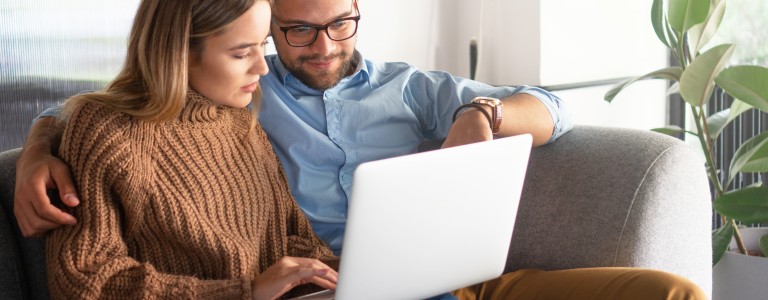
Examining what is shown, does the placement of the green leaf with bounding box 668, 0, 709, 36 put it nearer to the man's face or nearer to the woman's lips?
the man's face

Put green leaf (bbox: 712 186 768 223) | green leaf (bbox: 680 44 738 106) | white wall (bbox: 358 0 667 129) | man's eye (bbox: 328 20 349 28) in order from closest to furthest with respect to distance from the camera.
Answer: man's eye (bbox: 328 20 349 28)
green leaf (bbox: 680 44 738 106)
green leaf (bbox: 712 186 768 223)
white wall (bbox: 358 0 667 129)

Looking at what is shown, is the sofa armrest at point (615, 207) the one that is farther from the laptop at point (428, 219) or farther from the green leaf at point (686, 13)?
the green leaf at point (686, 13)

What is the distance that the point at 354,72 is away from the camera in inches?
79.6

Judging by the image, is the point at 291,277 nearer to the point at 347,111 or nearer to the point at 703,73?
the point at 347,111

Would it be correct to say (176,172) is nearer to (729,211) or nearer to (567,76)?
(729,211)

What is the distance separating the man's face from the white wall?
78 cm

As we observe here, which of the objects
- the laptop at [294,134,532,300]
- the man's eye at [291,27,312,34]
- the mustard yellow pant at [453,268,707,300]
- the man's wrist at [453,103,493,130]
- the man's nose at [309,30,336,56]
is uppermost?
the man's eye at [291,27,312,34]

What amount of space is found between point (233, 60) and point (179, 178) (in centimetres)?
21

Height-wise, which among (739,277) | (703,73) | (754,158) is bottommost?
(739,277)

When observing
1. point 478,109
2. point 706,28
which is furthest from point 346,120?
point 706,28

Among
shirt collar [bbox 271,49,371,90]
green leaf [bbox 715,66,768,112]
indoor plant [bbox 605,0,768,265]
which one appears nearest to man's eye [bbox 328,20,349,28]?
shirt collar [bbox 271,49,371,90]

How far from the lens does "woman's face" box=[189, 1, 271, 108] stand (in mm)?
1614

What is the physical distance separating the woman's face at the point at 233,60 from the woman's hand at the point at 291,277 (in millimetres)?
345

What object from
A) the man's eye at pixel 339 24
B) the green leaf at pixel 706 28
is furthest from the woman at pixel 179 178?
the green leaf at pixel 706 28
